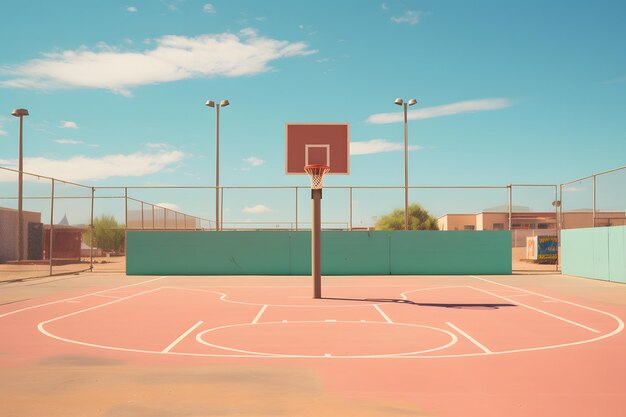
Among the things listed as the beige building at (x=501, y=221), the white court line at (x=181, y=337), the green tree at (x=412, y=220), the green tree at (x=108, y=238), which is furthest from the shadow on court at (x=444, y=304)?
the beige building at (x=501, y=221)

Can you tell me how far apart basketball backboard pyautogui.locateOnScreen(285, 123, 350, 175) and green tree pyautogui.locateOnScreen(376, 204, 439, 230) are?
34355 mm

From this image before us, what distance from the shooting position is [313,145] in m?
20.4

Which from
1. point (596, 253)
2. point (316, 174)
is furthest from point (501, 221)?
point (316, 174)

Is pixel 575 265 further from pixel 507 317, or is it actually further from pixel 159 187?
pixel 159 187

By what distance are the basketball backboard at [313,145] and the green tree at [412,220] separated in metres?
34.4

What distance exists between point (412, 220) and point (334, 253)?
34660 mm

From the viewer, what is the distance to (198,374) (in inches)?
281

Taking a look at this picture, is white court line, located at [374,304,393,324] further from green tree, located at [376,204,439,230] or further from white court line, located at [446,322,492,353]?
green tree, located at [376,204,439,230]

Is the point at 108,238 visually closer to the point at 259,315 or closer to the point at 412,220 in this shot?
the point at 412,220

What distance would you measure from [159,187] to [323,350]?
19405 mm

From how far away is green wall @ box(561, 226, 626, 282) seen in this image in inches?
828

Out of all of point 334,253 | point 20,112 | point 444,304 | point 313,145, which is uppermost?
point 20,112

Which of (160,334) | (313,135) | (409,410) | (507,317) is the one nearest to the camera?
(409,410)

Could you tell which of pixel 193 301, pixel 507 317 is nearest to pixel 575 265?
pixel 507 317
